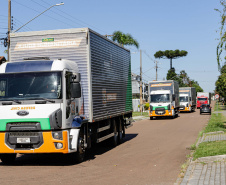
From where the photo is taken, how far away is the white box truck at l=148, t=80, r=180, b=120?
36094 mm

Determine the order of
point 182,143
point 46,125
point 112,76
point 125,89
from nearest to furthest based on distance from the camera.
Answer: point 46,125 < point 112,76 < point 182,143 < point 125,89

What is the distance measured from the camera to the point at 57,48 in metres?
11.6

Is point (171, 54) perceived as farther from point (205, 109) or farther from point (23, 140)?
point (23, 140)

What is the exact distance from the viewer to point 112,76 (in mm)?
14531

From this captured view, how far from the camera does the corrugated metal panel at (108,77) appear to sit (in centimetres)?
1205

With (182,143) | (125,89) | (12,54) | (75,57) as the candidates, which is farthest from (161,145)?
(12,54)

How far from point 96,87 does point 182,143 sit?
18.5 ft

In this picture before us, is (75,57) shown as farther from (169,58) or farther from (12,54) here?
(169,58)

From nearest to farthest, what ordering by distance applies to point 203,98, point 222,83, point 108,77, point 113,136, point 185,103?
1. point 108,77
2. point 113,136
3. point 222,83
4. point 185,103
5. point 203,98

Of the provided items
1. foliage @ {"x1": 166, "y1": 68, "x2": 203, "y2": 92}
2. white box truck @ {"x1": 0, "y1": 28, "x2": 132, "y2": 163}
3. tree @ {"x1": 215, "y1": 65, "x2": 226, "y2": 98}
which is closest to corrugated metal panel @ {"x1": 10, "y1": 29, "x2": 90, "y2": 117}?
white box truck @ {"x1": 0, "y1": 28, "x2": 132, "y2": 163}

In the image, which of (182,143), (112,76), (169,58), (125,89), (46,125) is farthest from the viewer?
(169,58)

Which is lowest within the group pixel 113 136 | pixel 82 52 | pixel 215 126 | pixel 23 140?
pixel 215 126

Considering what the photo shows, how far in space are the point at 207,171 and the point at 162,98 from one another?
27755 millimetres

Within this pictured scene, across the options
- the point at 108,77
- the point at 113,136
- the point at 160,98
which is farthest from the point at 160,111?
the point at 108,77
